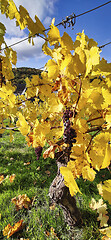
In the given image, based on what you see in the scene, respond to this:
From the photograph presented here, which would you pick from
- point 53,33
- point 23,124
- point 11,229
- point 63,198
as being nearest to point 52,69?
point 53,33


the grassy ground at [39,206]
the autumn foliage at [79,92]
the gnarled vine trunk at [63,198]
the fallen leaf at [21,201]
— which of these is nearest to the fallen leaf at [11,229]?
the grassy ground at [39,206]

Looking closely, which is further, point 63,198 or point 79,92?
point 63,198

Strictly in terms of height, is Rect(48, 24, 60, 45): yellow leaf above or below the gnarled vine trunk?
above

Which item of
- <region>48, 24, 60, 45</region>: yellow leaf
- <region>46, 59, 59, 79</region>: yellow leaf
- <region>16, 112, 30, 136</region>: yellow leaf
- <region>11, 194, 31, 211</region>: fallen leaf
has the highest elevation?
<region>48, 24, 60, 45</region>: yellow leaf

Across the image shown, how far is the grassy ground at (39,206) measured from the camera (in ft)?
4.94

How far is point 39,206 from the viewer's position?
6.08 feet

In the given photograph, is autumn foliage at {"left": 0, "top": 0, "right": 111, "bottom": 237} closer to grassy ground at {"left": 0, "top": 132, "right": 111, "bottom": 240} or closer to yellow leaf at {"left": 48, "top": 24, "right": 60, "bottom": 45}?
yellow leaf at {"left": 48, "top": 24, "right": 60, "bottom": 45}

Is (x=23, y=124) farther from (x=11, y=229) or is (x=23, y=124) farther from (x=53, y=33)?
(x=11, y=229)

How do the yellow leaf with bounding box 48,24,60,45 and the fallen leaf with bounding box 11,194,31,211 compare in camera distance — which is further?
the fallen leaf with bounding box 11,194,31,211

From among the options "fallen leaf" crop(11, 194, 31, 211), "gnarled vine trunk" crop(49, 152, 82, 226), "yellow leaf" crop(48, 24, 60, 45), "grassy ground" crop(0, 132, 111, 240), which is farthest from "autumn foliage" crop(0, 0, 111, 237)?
"fallen leaf" crop(11, 194, 31, 211)

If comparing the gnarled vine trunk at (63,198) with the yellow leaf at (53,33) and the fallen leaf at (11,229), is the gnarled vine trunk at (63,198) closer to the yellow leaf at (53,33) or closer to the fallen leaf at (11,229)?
the fallen leaf at (11,229)

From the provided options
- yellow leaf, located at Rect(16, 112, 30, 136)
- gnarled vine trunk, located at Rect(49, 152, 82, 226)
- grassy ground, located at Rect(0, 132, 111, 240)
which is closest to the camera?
yellow leaf, located at Rect(16, 112, 30, 136)

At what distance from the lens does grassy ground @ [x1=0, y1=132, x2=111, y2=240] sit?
59.2 inches

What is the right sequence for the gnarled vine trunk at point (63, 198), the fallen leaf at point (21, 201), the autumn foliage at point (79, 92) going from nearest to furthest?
the autumn foliage at point (79, 92)
the gnarled vine trunk at point (63, 198)
the fallen leaf at point (21, 201)
